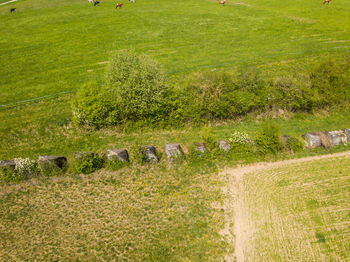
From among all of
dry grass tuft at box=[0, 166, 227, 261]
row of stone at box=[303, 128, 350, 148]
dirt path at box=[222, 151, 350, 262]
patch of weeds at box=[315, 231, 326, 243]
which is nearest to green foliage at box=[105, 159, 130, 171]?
dry grass tuft at box=[0, 166, 227, 261]

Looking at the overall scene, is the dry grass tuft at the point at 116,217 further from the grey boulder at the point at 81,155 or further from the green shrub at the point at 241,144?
the green shrub at the point at 241,144

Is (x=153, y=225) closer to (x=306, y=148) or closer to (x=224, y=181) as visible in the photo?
(x=224, y=181)

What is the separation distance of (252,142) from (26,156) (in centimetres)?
1960

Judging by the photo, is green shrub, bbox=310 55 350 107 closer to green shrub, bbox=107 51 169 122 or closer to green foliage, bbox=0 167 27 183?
green shrub, bbox=107 51 169 122

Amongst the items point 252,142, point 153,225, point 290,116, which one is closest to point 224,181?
point 252,142

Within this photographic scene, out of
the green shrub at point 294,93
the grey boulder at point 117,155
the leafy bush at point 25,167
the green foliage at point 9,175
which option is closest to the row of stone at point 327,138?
the green shrub at point 294,93

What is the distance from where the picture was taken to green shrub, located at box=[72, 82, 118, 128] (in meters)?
24.6

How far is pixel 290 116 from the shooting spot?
26.6 metres

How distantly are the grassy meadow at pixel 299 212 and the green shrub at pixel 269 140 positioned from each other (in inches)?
67.7

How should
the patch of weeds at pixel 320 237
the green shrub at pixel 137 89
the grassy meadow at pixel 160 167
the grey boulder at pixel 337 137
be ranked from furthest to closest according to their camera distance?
the green shrub at pixel 137 89 < the grey boulder at pixel 337 137 < the grassy meadow at pixel 160 167 < the patch of weeds at pixel 320 237

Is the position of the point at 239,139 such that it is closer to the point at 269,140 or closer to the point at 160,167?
the point at 269,140

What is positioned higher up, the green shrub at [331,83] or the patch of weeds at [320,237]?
the green shrub at [331,83]

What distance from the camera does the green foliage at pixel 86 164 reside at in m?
21.2

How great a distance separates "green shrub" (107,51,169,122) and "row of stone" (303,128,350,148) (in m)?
12.7
